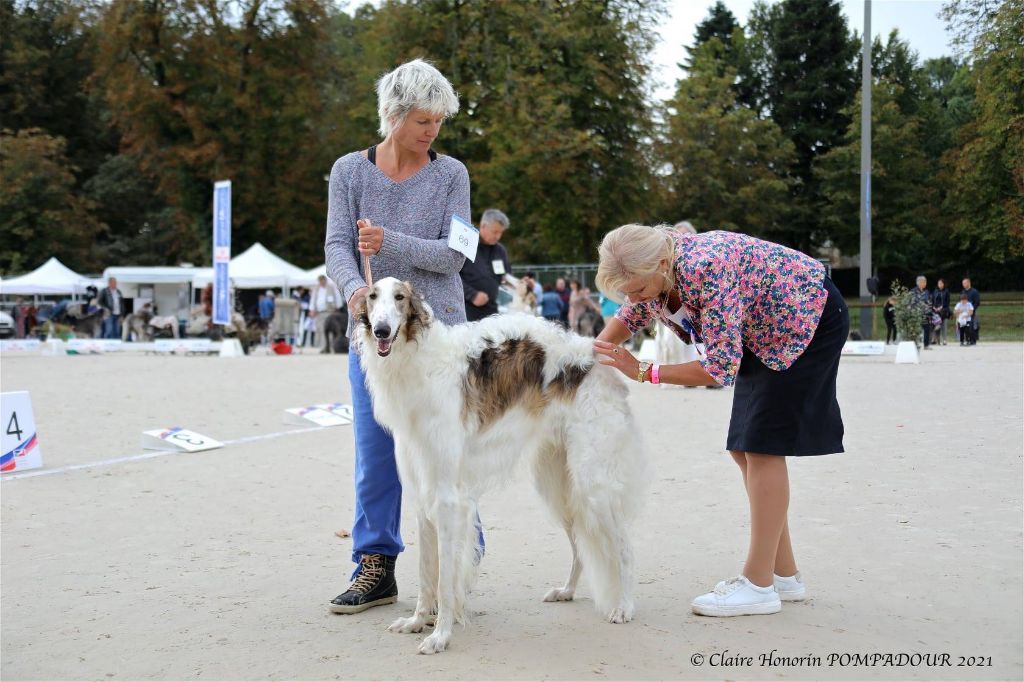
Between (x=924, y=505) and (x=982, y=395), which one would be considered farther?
(x=982, y=395)

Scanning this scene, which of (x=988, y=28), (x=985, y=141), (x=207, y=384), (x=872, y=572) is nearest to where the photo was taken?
(x=872, y=572)

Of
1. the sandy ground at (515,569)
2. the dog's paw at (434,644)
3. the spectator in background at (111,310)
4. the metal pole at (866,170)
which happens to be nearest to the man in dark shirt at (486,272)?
the sandy ground at (515,569)

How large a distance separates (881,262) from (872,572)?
158 feet

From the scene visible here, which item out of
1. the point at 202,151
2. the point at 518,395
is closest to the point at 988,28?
the point at 202,151

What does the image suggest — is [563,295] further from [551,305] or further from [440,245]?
[440,245]

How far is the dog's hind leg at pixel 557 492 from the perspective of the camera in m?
4.72

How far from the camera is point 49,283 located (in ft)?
106

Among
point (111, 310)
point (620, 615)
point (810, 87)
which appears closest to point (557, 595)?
point (620, 615)

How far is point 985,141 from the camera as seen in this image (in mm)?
35812

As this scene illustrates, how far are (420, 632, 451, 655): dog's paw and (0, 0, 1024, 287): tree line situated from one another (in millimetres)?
30476

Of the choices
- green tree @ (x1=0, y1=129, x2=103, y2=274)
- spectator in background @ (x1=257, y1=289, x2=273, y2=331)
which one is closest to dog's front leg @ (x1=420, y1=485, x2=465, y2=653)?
spectator in background @ (x1=257, y1=289, x2=273, y2=331)

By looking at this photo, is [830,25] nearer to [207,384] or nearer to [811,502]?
[207,384]

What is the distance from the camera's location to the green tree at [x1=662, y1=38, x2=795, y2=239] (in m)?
45.2

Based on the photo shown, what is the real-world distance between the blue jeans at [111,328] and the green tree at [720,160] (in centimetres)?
2412
